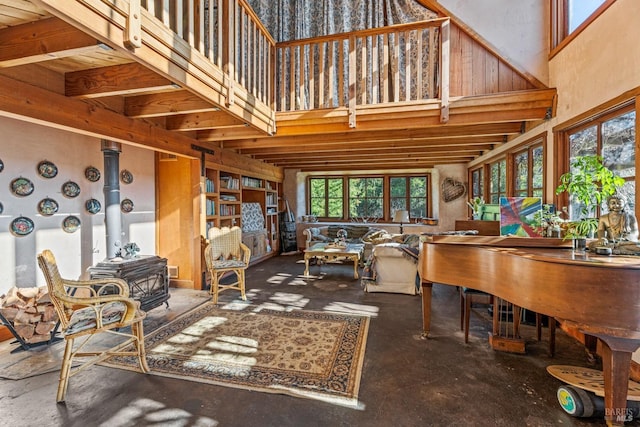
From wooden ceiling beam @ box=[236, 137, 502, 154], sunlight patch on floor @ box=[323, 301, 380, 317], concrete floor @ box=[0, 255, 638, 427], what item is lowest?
concrete floor @ box=[0, 255, 638, 427]

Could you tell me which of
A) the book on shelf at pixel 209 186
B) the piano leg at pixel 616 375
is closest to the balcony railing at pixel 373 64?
the book on shelf at pixel 209 186

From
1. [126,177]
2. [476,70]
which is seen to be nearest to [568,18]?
[476,70]

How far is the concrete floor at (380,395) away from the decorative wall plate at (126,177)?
2078 millimetres

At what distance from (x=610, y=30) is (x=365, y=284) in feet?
11.6

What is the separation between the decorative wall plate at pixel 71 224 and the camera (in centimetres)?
312

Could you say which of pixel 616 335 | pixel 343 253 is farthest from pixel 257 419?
pixel 343 253

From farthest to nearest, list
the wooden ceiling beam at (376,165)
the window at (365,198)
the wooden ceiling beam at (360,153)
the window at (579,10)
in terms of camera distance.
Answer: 1. the window at (365,198)
2. the wooden ceiling beam at (376,165)
3. the wooden ceiling beam at (360,153)
4. the window at (579,10)

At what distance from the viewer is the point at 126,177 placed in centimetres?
385

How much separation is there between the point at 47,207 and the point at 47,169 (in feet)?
1.29

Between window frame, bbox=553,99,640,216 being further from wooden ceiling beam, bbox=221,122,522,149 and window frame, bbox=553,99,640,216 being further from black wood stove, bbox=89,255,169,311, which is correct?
black wood stove, bbox=89,255,169,311

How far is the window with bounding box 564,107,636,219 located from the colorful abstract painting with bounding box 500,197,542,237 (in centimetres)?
52

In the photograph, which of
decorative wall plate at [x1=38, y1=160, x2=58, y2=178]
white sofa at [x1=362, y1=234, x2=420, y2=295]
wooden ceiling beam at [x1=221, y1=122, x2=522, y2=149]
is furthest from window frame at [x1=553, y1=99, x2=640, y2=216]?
decorative wall plate at [x1=38, y1=160, x2=58, y2=178]

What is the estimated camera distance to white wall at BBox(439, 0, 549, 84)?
323 centimetres

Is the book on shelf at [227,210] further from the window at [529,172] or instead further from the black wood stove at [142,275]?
the window at [529,172]
